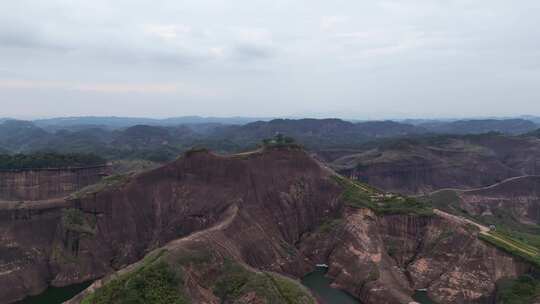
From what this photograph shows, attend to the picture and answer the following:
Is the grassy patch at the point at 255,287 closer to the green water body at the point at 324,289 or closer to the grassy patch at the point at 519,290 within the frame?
the green water body at the point at 324,289

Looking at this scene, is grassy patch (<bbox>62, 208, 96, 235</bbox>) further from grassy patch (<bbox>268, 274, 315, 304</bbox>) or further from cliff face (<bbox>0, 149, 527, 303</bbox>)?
grassy patch (<bbox>268, 274, 315, 304</bbox>)

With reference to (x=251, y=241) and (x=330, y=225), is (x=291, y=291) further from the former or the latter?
(x=330, y=225)

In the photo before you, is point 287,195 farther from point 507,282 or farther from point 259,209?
point 507,282

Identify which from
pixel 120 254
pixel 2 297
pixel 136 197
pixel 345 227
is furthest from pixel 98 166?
pixel 345 227


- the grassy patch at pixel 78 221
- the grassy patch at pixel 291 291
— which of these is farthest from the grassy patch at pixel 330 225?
the grassy patch at pixel 78 221

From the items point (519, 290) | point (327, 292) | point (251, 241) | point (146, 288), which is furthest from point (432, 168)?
point (146, 288)
